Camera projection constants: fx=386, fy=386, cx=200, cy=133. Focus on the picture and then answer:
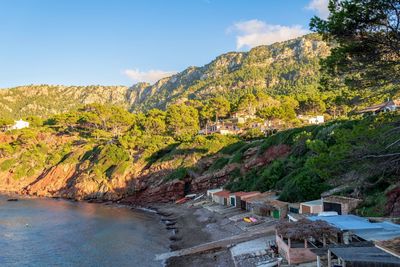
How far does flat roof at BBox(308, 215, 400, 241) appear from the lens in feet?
65.2

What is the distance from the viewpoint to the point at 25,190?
295ft

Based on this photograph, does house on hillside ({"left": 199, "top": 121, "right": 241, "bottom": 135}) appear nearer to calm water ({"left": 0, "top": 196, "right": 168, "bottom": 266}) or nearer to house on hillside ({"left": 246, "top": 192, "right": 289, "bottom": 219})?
calm water ({"left": 0, "top": 196, "right": 168, "bottom": 266})

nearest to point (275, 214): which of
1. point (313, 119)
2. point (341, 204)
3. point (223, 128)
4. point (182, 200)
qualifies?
point (341, 204)

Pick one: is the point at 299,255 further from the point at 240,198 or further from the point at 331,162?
the point at 240,198

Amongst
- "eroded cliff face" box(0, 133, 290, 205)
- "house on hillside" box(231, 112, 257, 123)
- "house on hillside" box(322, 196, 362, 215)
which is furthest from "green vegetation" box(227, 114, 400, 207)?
"house on hillside" box(231, 112, 257, 123)

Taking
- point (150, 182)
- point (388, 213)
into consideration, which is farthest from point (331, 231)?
point (150, 182)

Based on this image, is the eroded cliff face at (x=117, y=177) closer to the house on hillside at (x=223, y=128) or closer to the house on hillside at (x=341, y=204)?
the house on hillside at (x=223, y=128)

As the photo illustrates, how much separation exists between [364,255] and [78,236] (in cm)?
3599

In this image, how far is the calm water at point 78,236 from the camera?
115 ft

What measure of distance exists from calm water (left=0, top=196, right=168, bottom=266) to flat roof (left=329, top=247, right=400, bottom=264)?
19.1 meters

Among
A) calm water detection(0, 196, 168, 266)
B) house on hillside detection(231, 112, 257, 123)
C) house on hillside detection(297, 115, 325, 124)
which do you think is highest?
house on hillside detection(231, 112, 257, 123)

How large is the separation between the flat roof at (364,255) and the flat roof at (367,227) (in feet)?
9.35

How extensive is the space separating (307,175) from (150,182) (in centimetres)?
3869

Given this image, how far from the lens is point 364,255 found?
635 inches
